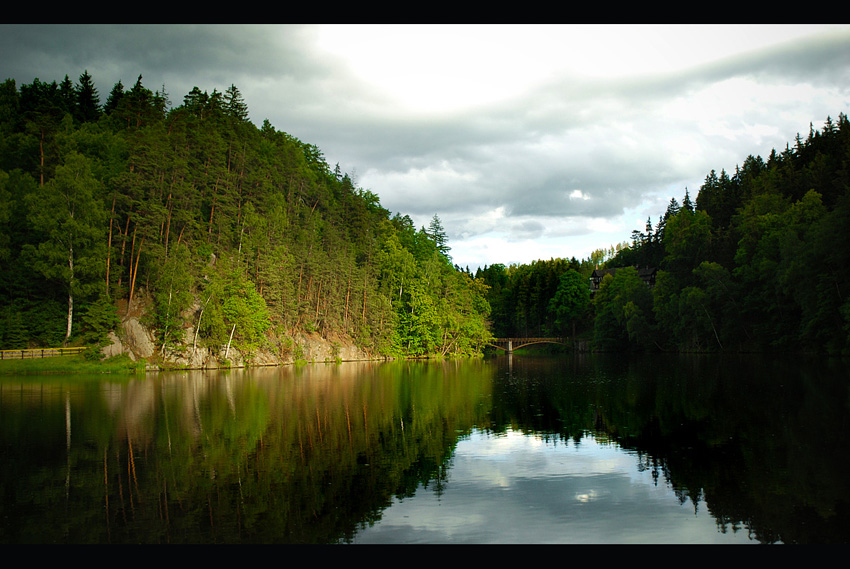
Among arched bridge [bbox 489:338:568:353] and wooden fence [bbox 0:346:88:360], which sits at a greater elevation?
wooden fence [bbox 0:346:88:360]

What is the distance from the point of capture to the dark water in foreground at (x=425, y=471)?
10656mm

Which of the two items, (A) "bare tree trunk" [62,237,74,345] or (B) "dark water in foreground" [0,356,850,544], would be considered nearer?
(B) "dark water in foreground" [0,356,850,544]

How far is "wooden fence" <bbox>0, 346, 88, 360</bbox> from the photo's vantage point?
49812 millimetres

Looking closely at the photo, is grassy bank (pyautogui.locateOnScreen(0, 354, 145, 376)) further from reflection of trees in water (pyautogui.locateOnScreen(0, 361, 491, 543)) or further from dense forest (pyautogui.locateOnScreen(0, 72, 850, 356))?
reflection of trees in water (pyautogui.locateOnScreen(0, 361, 491, 543))

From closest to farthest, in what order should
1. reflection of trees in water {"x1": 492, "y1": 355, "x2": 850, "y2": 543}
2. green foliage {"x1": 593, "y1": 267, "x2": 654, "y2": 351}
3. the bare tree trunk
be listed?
reflection of trees in water {"x1": 492, "y1": 355, "x2": 850, "y2": 543} → the bare tree trunk → green foliage {"x1": 593, "y1": 267, "x2": 654, "y2": 351}

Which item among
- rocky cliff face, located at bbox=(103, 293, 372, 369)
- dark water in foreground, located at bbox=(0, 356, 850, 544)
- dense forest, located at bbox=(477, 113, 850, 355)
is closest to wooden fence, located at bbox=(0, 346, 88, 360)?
rocky cliff face, located at bbox=(103, 293, 372, 369)

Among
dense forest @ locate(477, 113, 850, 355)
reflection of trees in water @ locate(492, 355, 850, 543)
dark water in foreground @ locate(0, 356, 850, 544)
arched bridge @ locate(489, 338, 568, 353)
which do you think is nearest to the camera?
dark water in foreground @ locate(0, 356, 850, 544)

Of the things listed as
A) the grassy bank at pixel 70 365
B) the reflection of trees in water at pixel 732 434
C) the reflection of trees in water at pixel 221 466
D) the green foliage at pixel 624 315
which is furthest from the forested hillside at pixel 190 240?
the reflection of trees in water at pixel 732 434

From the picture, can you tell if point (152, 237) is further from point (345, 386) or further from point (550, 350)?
point (550, 350)

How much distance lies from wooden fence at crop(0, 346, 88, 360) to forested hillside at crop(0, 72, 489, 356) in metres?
1.45

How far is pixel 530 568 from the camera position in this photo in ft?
29.7

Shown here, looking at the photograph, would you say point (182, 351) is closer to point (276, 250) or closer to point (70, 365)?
point (70, 365)

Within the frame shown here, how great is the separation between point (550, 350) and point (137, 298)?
8780 cm

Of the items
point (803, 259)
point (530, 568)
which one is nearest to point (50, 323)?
Answer: point (530, 568)
